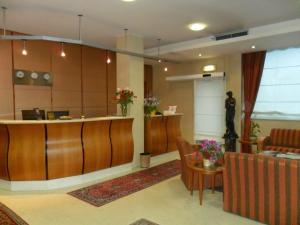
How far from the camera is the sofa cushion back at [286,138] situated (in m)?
5.56

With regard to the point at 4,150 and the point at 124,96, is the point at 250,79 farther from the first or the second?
the point at 4,150

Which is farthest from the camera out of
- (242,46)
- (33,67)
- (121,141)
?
(242,46)

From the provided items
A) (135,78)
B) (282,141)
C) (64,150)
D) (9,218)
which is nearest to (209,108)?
(282,141)

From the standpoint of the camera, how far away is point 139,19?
188 inches

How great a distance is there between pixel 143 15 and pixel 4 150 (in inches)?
141

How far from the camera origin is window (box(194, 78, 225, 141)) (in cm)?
766

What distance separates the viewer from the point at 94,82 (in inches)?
292

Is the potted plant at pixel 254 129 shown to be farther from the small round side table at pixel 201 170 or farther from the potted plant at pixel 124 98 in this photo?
the potted plant at pixel 124 98

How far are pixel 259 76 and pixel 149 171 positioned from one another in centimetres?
414

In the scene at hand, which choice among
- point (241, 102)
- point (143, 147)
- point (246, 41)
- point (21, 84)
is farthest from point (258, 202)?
point (21, 84)

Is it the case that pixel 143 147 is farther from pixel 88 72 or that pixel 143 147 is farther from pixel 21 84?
pixel 21 84

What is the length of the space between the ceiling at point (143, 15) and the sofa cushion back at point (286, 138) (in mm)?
2620

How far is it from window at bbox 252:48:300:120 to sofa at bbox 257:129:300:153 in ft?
2.32

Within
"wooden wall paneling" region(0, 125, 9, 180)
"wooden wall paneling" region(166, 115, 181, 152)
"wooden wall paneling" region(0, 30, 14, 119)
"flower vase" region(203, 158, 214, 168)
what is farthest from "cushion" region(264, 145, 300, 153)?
"wooden wall paneling" region(0, 30, 14, 119)
